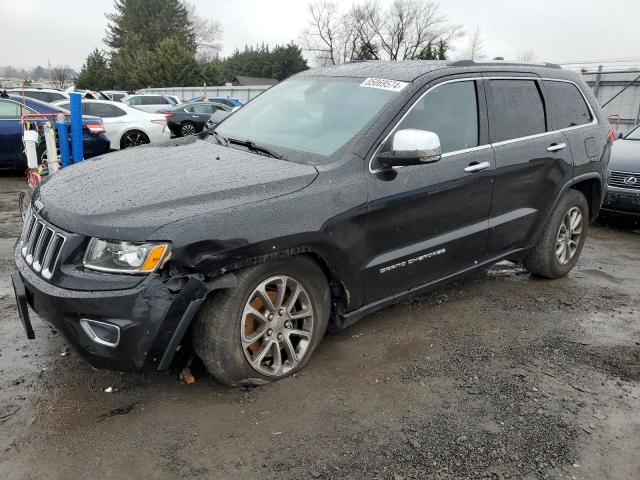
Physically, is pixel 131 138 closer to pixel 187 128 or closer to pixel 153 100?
pixel 187 128

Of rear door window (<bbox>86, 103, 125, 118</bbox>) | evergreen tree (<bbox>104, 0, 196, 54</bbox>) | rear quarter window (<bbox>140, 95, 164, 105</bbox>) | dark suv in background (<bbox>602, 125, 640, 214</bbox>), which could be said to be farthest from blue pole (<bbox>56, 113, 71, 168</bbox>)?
evergreen tree (<bbox>104, 0, 196, 54</bbox>)

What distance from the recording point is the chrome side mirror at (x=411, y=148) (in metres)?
3.04

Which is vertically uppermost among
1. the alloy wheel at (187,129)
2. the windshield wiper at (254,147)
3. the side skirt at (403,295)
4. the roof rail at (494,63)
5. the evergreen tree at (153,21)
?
the evergreen tree at (153,21)

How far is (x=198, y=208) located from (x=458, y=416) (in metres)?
1.73

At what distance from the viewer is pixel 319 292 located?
3055 millimetres

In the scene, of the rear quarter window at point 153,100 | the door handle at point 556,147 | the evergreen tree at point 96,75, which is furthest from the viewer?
the evergreen tree at point 96,75

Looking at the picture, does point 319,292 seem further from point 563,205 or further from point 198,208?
point 563,205

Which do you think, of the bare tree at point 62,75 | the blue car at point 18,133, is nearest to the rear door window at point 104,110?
the blue car at point 18,133

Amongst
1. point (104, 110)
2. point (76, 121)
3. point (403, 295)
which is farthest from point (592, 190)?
point (104, 110)

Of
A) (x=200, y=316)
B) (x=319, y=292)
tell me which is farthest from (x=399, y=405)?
(x=200, y=316)

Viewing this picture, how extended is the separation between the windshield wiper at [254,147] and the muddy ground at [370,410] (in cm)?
130

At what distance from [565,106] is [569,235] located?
3.82 ft

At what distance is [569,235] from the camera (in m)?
4.89

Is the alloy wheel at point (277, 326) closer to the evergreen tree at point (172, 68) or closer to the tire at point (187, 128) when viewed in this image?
the tire at point (187, 128)
